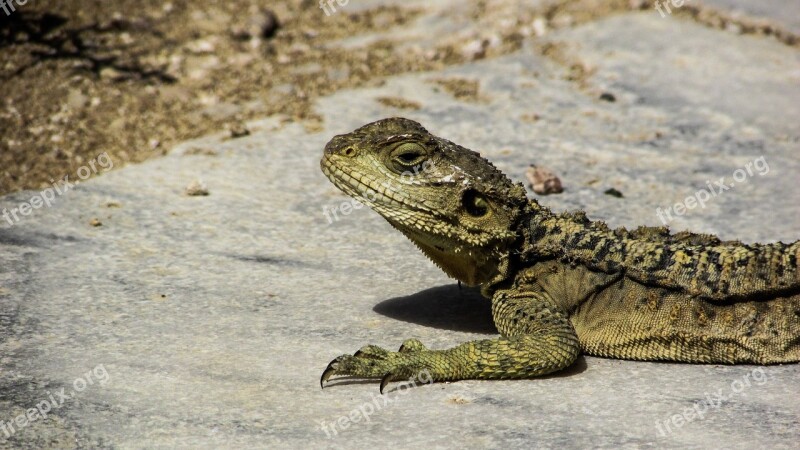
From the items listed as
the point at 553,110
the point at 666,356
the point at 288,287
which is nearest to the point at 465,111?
the point at 553,110

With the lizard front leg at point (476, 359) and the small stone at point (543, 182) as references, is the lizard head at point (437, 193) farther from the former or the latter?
the small stone at point (543, 182)

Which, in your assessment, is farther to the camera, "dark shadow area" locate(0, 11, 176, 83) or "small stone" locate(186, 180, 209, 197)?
"dark shadow area" locate(0, 11, 176, 83)

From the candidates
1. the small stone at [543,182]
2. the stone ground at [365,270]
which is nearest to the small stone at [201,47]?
the stone ground at [365,270]
